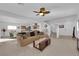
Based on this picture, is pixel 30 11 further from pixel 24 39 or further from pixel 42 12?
pixel 24 39

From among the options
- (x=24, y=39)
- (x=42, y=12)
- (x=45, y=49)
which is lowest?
(x=45, y=49)

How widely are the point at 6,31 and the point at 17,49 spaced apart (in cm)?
34

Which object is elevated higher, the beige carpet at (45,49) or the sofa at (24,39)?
the sofa at (24,39)

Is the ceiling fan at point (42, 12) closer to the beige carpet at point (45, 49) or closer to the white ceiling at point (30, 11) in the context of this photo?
the white ceiling at point (30, 11)

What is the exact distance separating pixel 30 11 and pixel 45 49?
0.66 meters

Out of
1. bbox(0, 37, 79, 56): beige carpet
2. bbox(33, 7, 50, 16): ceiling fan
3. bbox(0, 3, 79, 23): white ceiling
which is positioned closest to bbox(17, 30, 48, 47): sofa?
bbox(0, 37, 79, 56): beige carpet

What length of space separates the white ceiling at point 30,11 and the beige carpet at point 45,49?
39 cm

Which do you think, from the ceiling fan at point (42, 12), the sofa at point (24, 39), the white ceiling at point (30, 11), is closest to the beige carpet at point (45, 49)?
the sofa at point (24, 39)

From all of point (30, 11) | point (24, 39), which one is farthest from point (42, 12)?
point (24, 39)

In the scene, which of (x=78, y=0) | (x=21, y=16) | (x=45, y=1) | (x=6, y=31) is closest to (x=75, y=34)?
(x=78, y=0)

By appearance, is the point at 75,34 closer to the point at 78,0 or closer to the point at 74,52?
the point at 74,52

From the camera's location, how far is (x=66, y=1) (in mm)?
2682

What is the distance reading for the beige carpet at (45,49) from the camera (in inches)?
107

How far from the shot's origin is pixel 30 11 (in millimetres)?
2760
